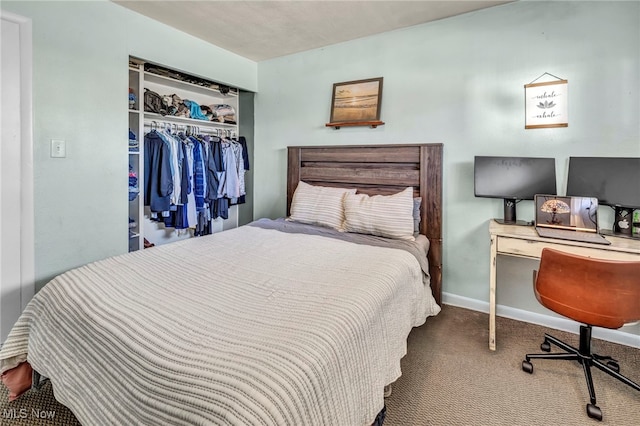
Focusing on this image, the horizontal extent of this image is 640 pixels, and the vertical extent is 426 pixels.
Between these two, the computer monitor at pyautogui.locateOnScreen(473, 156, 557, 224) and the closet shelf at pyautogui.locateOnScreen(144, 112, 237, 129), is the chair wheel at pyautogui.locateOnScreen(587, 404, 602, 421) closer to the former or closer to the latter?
the computer monitor at pyautogui.locateOnScreen(473, 156, 557, 224)

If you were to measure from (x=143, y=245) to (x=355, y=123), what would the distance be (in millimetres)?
2302

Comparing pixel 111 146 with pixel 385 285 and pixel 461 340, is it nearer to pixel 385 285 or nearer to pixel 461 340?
pixel 385 285

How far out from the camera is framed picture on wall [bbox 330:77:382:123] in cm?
297

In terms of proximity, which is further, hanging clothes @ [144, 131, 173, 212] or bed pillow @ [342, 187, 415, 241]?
hanging clothes @ [144, 131, 173, 212]

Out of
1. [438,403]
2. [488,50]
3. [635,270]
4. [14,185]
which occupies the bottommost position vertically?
[438,403]

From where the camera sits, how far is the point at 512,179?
239cm

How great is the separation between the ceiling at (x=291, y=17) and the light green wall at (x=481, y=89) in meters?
0.16

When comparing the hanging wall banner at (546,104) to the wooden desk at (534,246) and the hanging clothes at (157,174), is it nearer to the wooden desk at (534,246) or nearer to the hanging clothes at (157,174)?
the wooden desk at (534,246)

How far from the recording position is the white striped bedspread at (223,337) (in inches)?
35.3

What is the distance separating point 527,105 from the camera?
2350mm

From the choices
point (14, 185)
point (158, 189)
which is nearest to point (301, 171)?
point (158, 189)

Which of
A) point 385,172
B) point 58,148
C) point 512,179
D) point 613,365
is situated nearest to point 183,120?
point 58,148

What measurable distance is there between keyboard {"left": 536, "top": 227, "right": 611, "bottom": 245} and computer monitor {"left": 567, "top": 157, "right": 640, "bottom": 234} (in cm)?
23

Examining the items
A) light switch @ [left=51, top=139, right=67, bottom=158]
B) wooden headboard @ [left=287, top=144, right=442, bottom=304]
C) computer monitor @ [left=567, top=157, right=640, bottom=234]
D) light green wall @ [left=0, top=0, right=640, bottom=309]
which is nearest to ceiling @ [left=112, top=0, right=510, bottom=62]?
light green wall @ [left=0, top=0, right=640, bottom=309]
